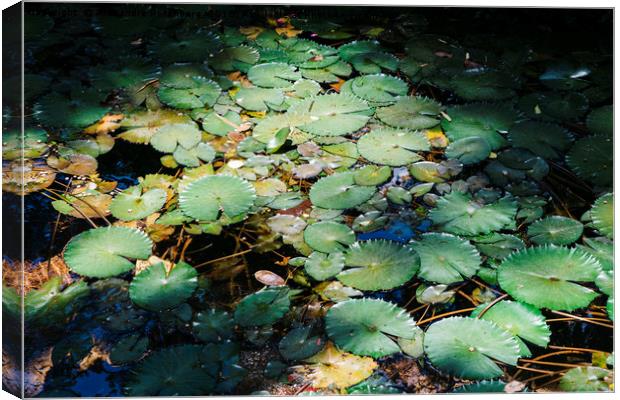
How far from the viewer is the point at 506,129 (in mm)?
2367

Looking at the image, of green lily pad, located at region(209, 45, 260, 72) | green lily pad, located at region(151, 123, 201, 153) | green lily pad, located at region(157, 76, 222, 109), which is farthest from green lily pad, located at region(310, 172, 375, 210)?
green lily pad, located at region(209, 45, 260, 72)

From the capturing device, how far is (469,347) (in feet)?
5.66

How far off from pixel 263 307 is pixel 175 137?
2.21ft

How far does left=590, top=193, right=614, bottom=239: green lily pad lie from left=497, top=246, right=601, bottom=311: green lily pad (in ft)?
0.39

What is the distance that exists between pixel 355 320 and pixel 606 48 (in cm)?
143

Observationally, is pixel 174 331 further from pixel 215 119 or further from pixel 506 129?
pixel 506 129

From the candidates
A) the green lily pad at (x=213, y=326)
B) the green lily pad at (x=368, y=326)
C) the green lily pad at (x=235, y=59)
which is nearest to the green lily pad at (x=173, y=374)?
the green lily pad at (x=213, y=326)

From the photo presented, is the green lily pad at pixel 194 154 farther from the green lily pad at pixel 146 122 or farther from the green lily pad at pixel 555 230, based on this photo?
the green lily pad at pixel 555 230

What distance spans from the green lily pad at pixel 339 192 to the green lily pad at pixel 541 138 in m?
0.46

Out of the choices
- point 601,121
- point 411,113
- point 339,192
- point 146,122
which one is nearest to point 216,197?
point 339,192

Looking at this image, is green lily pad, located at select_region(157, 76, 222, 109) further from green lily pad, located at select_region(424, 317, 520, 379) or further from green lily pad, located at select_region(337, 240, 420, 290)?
green lily pad, located at select_region(424, 317, 520, 379)

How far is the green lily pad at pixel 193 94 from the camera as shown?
245cm

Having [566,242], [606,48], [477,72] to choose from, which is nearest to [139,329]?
[566,242]

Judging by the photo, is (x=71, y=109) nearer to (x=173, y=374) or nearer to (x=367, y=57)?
(x=367, y=57)
